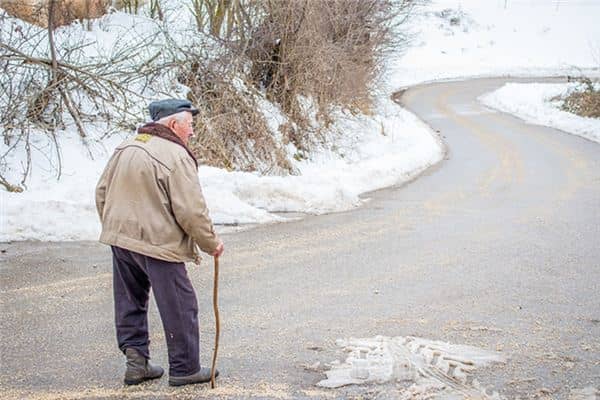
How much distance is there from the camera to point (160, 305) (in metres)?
4.32

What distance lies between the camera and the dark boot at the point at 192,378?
4.50 m

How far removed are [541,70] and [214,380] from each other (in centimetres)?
5840

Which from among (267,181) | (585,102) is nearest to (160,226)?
(267,181)

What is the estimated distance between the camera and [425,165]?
55.2 feet

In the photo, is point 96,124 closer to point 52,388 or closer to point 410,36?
point 52,388

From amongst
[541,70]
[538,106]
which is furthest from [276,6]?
[541,70]

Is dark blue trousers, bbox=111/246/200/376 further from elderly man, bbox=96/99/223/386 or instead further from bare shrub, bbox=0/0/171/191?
bare shrub, bbox=0/0/171/191

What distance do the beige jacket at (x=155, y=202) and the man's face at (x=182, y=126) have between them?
0.48 feet

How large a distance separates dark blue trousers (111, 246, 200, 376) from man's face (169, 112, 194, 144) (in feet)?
2.57

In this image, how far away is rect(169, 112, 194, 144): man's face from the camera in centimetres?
438

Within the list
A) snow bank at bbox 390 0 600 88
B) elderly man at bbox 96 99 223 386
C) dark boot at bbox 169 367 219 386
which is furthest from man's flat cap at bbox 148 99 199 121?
snow bank at bbox 390 0 600 88

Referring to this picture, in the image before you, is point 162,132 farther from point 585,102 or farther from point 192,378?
point 585,102

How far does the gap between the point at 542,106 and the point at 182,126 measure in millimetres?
30374

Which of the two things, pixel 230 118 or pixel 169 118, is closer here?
pixel 169 118
